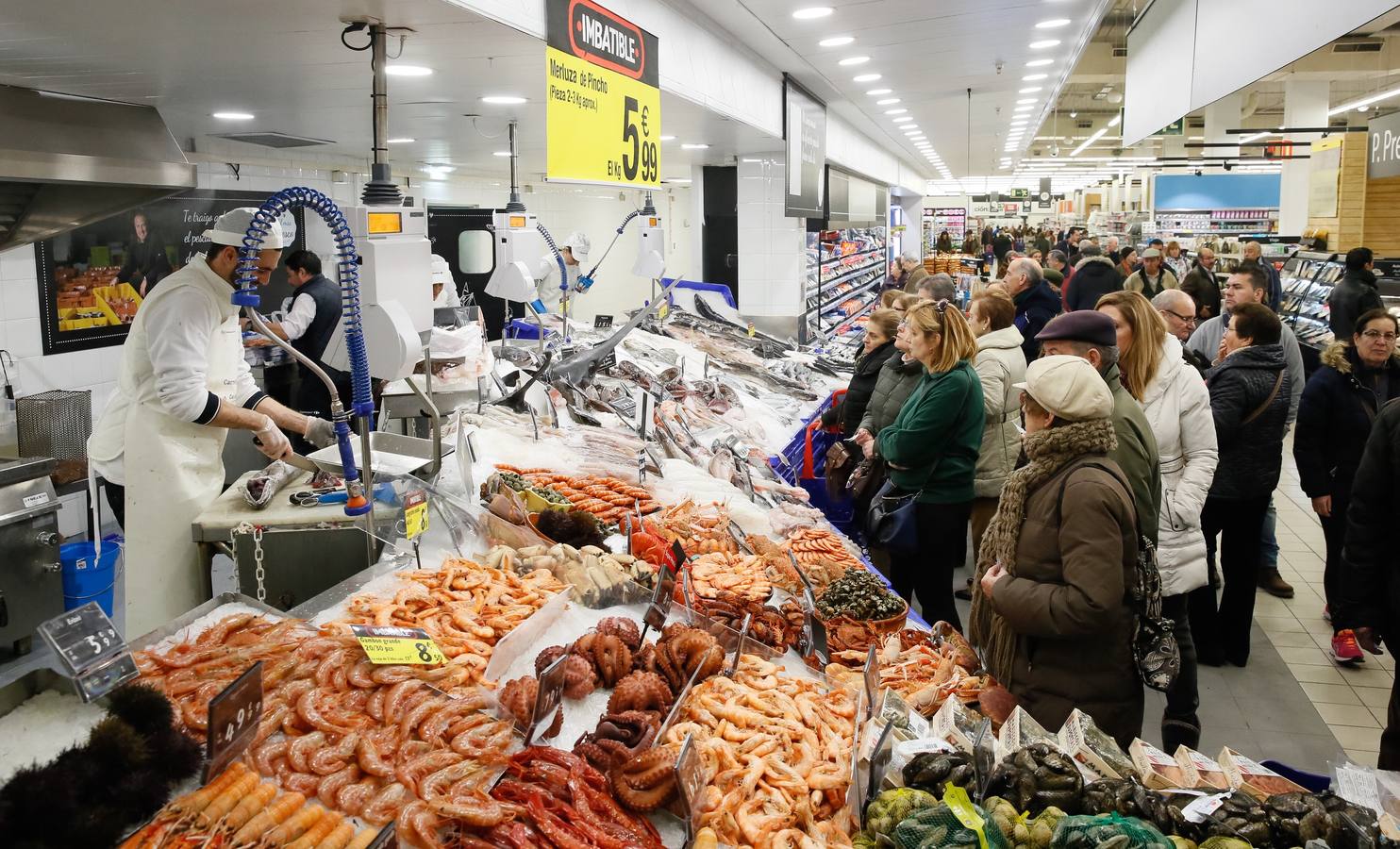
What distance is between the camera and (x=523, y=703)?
228 centimetres

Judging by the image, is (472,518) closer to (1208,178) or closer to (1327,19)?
(1327,19)

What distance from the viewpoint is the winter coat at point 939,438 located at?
4.69 metres

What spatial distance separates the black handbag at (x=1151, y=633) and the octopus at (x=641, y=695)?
149cm

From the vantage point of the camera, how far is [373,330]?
317 centimetres

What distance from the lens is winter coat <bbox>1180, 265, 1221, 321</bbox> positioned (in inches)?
359

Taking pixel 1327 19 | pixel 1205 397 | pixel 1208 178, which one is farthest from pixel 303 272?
pixel 1208 178

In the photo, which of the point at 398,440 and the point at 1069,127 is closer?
the point at 398,440

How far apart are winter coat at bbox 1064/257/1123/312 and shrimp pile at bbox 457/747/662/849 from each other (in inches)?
366

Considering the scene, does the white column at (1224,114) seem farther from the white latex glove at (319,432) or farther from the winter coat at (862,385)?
the white latex glove at (319,432)

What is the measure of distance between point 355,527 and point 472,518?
398 mm

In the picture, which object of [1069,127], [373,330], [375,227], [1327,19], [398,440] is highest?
[1069,127]

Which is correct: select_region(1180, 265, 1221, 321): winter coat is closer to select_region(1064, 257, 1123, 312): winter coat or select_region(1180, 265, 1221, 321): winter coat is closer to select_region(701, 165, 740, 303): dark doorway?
select_region(1064, 257, 1123, 312): winter coat

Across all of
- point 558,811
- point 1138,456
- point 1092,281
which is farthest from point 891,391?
point 1092,281

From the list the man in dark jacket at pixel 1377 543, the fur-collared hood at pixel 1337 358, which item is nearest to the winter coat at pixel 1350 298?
the fur-collared hood at pixel 1337 358
